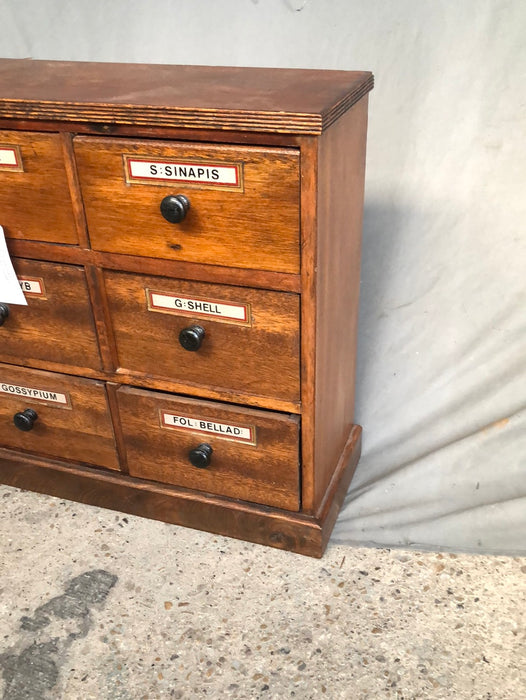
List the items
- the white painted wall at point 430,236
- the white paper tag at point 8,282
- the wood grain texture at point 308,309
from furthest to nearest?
the white painted wall at point 430,236
the white paper tag at point 8,282
the wood grain texture at point 308,309

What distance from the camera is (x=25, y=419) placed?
1511 mm

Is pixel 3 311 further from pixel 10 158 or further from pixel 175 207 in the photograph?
pixel 175 207

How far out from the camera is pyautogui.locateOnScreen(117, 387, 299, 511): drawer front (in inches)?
53.2

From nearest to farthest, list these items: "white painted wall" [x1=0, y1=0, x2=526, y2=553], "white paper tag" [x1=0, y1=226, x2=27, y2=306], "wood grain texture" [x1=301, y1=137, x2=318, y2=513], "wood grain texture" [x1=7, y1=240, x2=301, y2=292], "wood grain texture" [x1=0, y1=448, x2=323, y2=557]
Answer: "wood grain texture" [x1=301, y1=137, x2=318, y2=513] < "wood grain texture" [x1=7, y1=240, x2=301, y2=292] < "white paper tag" [x1=0, y1=226, x2=27, y2=306] < "wood grain texture" [x1=0, y1=448, x2=323, y2=557] < "white painted wall" [x1=0, y1=0, x2=526, y2=553]

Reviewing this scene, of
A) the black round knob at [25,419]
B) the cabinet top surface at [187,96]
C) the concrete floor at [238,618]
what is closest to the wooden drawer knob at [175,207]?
the cabinet top surface at [187,96]

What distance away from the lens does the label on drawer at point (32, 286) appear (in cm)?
136

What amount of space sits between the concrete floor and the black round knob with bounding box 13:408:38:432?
0.73ft

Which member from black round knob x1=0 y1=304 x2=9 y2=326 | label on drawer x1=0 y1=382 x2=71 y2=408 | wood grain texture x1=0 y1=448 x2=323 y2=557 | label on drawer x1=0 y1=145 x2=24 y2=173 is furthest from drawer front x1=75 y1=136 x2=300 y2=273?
wood grain texture x1=0 y1=448 x2=323 y2=557

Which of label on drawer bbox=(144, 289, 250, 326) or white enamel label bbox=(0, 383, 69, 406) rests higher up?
label on drawer bbox=(144, 289, 250, 326)

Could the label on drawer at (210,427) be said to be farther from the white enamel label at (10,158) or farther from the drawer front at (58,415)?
the white enamel label at (10,158)

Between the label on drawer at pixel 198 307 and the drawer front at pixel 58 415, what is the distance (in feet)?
0.81

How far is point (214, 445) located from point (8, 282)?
0.48 m

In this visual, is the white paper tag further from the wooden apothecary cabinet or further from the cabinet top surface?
the cabinet top surface

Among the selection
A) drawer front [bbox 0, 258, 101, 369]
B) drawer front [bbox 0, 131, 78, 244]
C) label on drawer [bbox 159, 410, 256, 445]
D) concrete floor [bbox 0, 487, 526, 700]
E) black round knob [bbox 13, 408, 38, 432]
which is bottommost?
concrete floor [bbox 0, 487, 526, 700]
